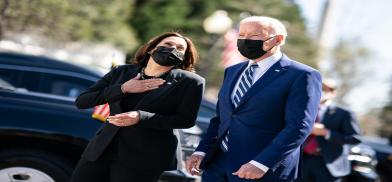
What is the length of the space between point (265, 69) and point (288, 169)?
0.62 metres

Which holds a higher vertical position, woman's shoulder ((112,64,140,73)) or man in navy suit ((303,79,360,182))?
woman's shoulder ((112,64,140,73))

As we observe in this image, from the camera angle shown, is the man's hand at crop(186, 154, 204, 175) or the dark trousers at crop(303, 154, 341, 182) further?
the dark trousers at crop(303, 154, 341, 182)

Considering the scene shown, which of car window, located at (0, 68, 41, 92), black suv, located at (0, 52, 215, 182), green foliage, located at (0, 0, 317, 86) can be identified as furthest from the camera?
green foliage, located at (0, 0, 317, 86)

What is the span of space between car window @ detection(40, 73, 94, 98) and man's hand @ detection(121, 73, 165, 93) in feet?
10.3

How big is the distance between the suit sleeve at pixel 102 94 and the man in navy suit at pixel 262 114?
0.64m

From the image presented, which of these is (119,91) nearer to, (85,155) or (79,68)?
(85,155)

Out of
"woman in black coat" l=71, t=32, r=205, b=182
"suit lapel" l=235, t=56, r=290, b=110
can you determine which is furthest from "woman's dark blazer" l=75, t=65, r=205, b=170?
"suit lapel" l=235, t=56, r=290, b=110

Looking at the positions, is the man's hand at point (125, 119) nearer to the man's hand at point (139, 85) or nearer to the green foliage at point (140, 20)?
the man's hand at point (139, 85)

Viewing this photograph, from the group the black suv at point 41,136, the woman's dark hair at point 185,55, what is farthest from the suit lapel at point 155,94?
the black suv at point 41,136

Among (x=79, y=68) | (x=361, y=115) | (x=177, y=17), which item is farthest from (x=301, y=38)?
(x=79, y=68)

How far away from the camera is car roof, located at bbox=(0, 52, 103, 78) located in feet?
22.5

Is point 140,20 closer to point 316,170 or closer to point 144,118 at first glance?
point 316,170

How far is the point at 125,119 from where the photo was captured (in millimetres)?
3680

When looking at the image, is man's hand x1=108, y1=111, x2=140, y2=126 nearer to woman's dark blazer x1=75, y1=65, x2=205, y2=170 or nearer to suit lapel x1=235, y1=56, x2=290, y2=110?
woman's dark blazer x1=75, y1=65, x2=205, y2=170
